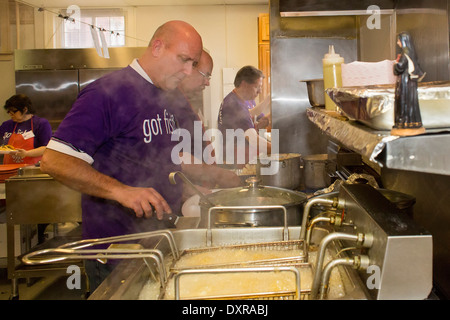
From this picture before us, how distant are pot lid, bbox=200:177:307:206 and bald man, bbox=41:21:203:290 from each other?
0.28 meters

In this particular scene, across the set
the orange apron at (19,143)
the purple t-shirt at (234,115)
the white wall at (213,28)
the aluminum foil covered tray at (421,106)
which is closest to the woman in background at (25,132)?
the orange apron at (19,143)

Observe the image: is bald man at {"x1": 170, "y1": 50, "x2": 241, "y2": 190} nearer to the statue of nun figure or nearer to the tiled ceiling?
the statue of nun figure

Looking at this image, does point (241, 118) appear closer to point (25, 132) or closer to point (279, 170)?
point (279, 170)

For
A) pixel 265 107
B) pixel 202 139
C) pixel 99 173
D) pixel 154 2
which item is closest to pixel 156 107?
pixel 99 173

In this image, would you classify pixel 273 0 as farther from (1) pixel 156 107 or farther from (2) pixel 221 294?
(2) pixel 221 294

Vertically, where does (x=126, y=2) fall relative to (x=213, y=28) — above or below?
→ above

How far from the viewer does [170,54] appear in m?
2.15

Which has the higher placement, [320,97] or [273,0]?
[273,0]

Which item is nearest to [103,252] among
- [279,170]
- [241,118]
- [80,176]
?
[80,176]

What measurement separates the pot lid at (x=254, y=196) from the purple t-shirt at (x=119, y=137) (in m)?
0.42

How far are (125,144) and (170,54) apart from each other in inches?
21.0

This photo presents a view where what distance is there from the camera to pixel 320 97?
2.09 meters

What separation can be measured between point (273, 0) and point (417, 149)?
2.87 meters

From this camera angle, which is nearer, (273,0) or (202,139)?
(202,139)
